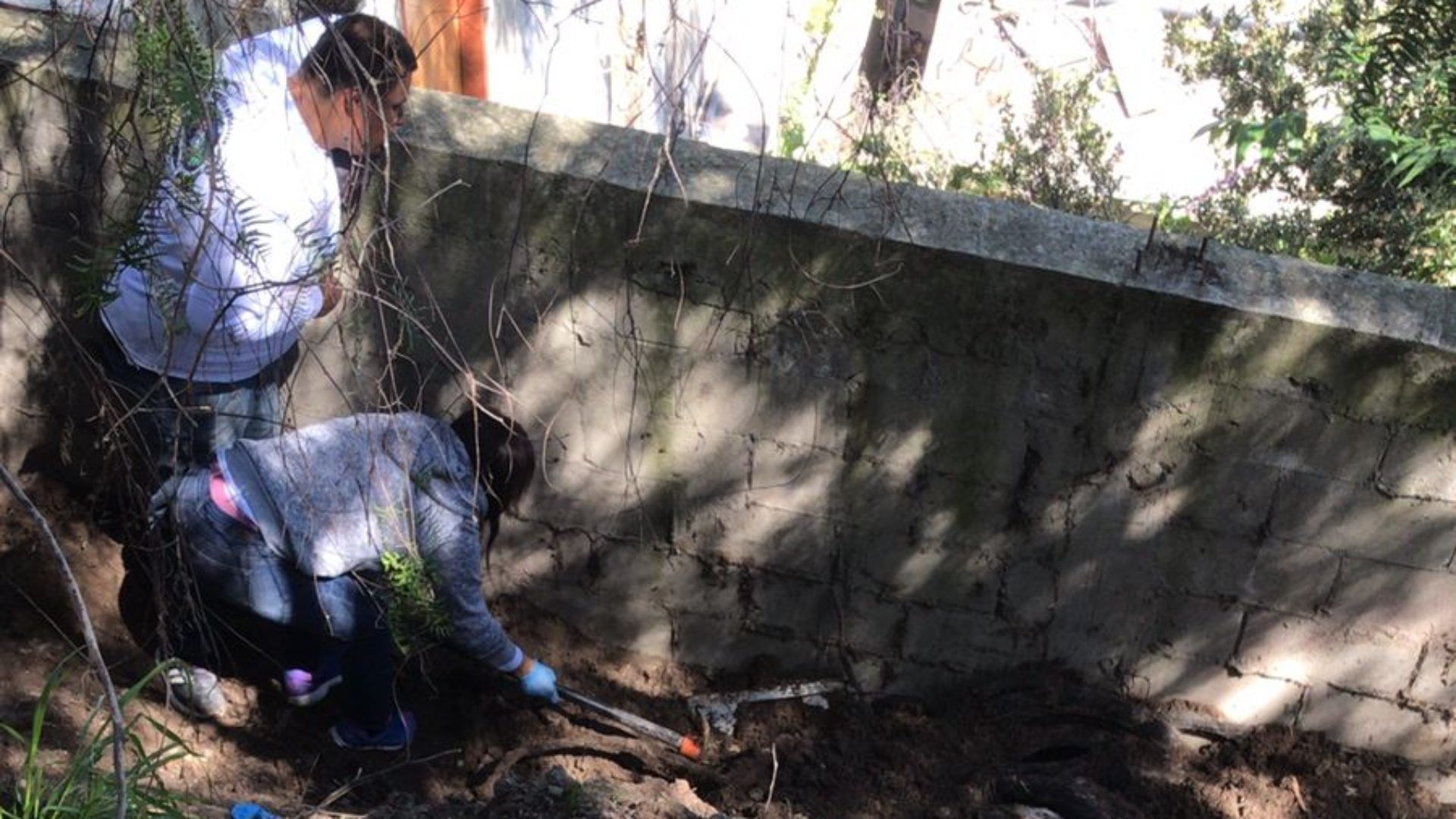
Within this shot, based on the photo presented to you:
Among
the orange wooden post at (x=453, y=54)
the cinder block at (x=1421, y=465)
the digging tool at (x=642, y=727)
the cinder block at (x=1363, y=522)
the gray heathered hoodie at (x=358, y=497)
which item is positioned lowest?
the digging tool at (x=642, y=727)

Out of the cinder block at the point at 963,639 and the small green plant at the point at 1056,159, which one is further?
the small green plant at the point at 1056,159

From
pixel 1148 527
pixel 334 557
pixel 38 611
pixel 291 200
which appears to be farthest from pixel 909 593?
pixel 38 611

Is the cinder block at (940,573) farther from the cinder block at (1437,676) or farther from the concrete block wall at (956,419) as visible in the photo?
the cinder block at (1437,676)

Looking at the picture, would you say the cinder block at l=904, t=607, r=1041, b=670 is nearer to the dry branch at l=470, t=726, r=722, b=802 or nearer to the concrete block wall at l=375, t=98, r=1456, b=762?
the concrete block wall at l=375, t=98, r=1456, b=762

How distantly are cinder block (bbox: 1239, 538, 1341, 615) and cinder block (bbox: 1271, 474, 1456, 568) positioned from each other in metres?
0.03

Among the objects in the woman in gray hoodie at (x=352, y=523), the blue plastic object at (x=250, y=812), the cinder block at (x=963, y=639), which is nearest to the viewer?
the blue plastic object at (x=250, y=812)

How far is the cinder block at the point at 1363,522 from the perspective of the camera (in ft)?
10.5

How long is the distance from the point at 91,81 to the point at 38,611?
135 cm

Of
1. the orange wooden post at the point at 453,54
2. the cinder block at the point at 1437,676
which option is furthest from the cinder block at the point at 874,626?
the orange wooden post at the point at 453,54

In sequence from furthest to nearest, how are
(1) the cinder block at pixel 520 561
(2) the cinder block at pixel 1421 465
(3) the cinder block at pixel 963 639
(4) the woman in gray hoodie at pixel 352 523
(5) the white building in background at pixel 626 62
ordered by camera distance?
(5) the white building in background at pixel 626 62, (1) the cinder block at pixel 520 561, (3) the cinder block at pixel 963 639, (2) the cinder block at pixel 1421 465, (4) the woman in gray hoodie at pixel 352 523

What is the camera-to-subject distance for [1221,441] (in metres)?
3.19

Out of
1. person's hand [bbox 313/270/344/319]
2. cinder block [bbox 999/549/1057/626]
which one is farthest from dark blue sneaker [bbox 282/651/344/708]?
cinder block [bbox 999/549/1057/626]

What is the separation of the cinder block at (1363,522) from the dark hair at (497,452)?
1.89 m

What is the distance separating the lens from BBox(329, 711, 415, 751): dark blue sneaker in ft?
11.2
